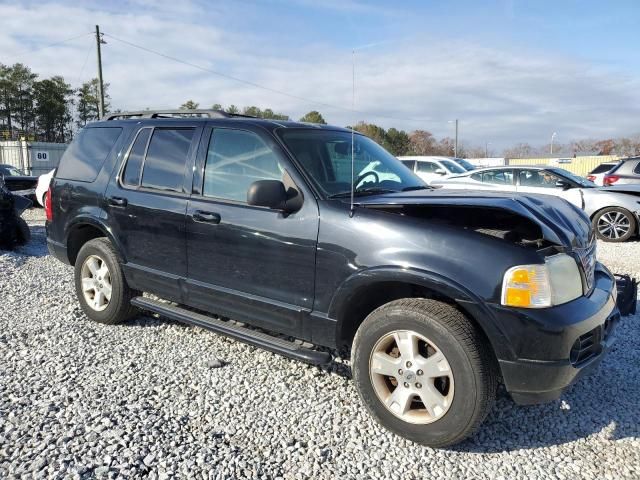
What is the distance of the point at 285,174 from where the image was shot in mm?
3494

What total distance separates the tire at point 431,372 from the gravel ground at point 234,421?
149 mm

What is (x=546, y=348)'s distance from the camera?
2.63m

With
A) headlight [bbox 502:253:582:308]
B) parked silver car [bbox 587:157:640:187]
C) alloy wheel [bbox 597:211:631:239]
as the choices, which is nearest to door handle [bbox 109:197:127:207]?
headlight [bbox 502:253:582:308]

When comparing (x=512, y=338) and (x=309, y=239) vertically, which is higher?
(x=309, y=239)

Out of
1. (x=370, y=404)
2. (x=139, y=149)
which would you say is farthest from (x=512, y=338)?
(x=139, y=149)

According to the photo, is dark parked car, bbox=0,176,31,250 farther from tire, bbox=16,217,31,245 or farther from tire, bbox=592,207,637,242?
tire, bbox=592,207,637,242

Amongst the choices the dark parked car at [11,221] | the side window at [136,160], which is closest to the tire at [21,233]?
the dark parked car at [11,221]

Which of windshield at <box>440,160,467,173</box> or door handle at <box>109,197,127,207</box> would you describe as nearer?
door handle at <box>109,197,127,207</box>

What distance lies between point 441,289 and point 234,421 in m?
1.50

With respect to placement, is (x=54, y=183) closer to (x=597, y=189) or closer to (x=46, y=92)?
(x=597, y=189)

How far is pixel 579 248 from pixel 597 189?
27.1 feet

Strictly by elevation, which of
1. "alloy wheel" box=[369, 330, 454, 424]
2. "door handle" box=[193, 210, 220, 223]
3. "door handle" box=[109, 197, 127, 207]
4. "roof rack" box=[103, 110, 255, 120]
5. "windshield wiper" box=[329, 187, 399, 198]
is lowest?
"alloy wheel" box=[369, 330, 454, 424]

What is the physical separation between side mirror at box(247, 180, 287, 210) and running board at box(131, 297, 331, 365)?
3.05 ft

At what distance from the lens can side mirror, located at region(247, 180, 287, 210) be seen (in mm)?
3189
